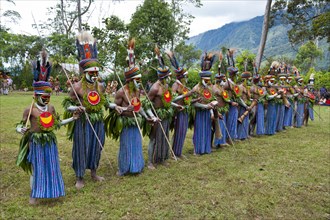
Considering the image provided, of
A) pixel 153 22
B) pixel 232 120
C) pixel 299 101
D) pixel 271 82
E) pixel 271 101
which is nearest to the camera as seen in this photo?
pixel 232 120

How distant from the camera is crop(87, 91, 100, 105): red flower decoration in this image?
488 cm

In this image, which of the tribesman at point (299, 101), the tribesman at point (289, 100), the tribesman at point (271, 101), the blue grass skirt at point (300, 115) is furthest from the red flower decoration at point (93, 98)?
the blue grass skirt at point (300, 115)

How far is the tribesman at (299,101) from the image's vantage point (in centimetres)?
1187

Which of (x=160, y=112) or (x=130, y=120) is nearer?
(x=130, y=120)

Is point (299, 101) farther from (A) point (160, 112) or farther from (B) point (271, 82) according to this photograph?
(A) point (160, 112)

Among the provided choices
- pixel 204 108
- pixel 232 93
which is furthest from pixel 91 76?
pixel 232 93

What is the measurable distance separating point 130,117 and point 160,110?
2.65ft

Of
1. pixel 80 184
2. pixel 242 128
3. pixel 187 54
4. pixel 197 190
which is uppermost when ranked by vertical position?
pixel 187 54

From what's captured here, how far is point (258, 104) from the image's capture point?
9609 mm

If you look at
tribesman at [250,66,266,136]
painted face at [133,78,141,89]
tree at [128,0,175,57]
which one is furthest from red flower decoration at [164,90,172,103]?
tree at [128,0,175,57]

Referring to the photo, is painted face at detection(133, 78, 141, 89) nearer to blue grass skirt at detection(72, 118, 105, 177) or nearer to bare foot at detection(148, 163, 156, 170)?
blue grass skirt at detection(72, 118, 105, 177)

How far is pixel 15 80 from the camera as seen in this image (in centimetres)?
3250

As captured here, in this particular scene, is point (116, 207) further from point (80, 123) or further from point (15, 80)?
point (15, 80)

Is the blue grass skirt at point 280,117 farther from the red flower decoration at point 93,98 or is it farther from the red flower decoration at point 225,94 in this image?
the red flower decoration at point 93,98
